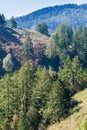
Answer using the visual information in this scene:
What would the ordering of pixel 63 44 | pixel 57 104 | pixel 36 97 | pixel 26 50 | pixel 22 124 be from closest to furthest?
1. pixel 22 124
2. pixel 57 104
3. pixel 36 97
4. pixel 26 50
5. pixel 63 44

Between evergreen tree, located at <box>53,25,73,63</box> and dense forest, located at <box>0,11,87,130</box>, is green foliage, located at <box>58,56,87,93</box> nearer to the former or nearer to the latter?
dense forest, located at <box>0,11,87,130</box>

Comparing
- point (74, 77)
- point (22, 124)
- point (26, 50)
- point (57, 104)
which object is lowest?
point (22, 124)

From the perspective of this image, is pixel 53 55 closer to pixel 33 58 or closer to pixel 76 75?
pixel 33 58

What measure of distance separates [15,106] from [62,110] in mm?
13508

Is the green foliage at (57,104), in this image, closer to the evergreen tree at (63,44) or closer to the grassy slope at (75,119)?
the grassy slope at (75,119)

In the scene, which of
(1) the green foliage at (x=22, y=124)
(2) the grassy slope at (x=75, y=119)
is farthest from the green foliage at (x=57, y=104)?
(1) the green foliage at (x=22, y=124)

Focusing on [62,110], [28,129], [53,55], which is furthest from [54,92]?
[53,55]

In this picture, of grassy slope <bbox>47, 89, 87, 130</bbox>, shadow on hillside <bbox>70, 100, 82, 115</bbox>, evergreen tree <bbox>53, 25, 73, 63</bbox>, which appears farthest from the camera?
evergreen tree <bbox>53, 25, 73, 63</bbox>

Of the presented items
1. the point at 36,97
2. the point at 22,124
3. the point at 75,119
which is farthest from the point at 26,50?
the point at 75,119

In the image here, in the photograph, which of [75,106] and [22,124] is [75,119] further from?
[22,124]

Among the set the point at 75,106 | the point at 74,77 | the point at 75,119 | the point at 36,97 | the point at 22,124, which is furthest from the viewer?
the point at 74,77

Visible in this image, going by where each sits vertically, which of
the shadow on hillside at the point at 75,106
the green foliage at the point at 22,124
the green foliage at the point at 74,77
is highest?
the green foliage at the point at 74,77

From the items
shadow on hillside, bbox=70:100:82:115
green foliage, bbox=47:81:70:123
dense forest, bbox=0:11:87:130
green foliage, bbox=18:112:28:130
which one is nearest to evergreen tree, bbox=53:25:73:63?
dense forest, bbox=0:11:87:130

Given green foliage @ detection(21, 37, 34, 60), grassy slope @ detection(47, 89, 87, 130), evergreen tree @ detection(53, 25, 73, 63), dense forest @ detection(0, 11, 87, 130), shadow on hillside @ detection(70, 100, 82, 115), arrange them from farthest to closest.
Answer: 1. evergreen tree @ detection(53, 25, 73, 63)
2. green foliage @ detection(21, 37, 34, 60)
3. dense forest @ detection(0, 11, 87, 130)
4. shadow on hillside @ detection(70, 100, 82, 115)
5. grassy slope @ detection(47, 89, 87, 130)
